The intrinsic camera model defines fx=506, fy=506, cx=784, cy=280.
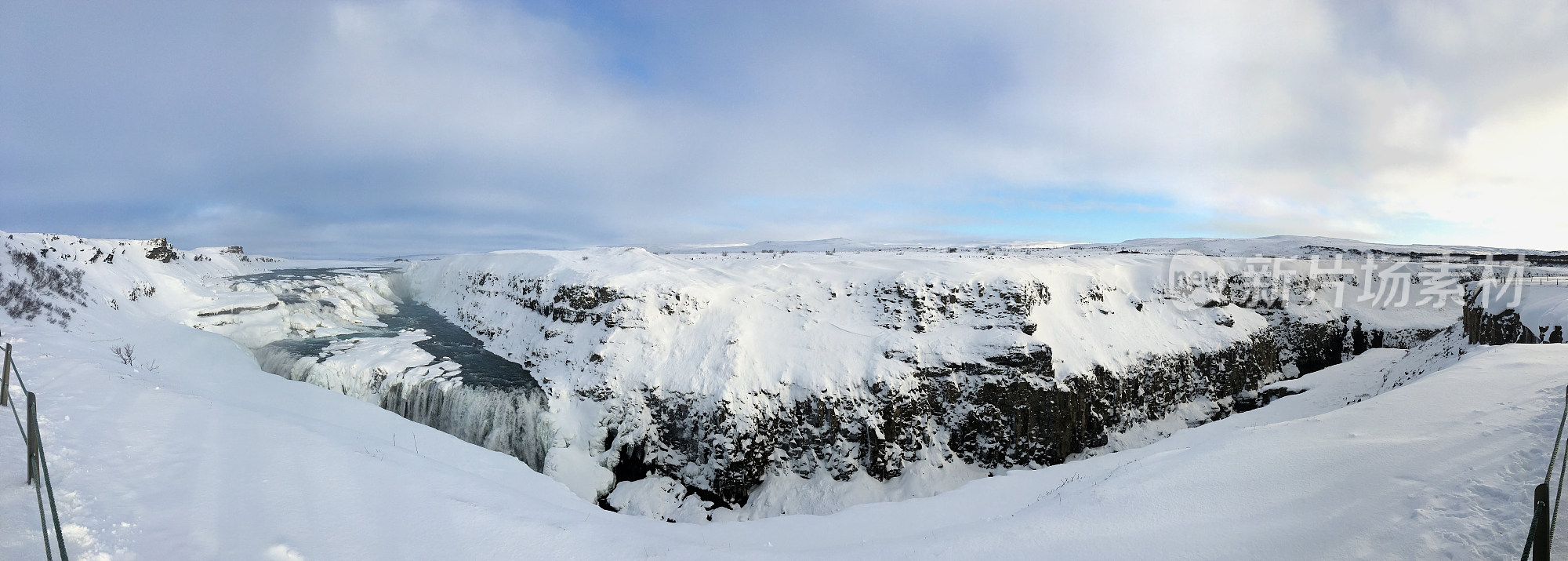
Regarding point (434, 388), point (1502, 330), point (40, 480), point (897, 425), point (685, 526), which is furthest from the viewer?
point (897, 425)

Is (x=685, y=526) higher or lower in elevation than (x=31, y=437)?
lower

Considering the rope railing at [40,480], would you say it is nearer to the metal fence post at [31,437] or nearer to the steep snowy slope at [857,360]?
the metal fence post at [31,437]

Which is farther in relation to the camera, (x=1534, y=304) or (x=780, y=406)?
(x=780, y=406)

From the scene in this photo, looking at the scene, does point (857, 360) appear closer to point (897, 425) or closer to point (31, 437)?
point (897, 425)

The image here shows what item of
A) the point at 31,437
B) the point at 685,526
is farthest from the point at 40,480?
the point at 685,526

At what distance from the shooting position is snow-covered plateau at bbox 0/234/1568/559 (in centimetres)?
551

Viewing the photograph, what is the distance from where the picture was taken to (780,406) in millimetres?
17344

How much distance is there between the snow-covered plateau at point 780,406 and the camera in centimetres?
551

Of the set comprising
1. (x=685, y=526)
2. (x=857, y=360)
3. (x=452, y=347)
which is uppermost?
(x=857, y=360)

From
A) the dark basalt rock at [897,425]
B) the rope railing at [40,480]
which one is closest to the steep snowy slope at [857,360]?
the dark basalt rock at [897,425]

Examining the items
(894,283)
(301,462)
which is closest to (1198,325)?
(894,283)

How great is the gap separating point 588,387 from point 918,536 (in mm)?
13541

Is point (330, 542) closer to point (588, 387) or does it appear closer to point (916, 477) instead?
point (588, 387)

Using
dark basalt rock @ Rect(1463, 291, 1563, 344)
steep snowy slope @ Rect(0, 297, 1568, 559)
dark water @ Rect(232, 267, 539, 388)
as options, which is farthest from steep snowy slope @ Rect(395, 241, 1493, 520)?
dark basalt rock @ Rect(1463, 291, 1563, 344)
